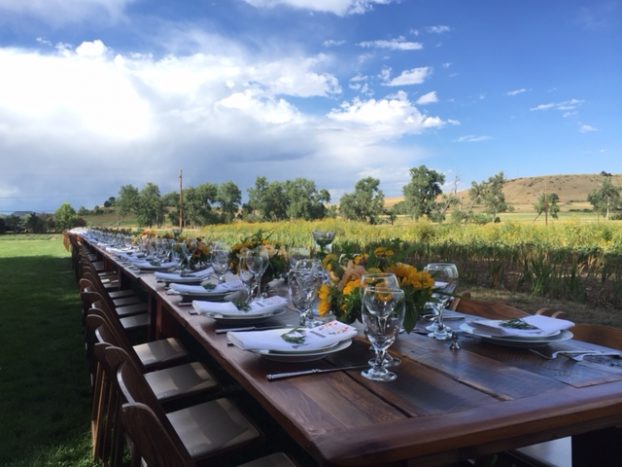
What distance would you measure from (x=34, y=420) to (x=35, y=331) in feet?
8.91

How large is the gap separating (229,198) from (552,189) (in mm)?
39381

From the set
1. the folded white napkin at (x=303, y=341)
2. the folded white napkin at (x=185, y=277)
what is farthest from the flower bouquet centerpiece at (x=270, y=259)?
the folded white napkin at (x=303, y=341)

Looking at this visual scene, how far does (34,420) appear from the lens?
3098 mm

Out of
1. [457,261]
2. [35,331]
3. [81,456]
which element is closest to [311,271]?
[81,456]

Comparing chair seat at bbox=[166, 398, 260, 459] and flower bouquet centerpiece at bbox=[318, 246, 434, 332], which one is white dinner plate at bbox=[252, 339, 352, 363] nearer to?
flower bouquet centerpiece at bbox=[318, 246, 434, 332]

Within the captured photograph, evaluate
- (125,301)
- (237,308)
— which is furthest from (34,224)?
(237,308)

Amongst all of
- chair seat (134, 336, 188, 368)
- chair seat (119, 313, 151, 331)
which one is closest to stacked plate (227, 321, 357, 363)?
chair seat (134, 336, 188, 368)

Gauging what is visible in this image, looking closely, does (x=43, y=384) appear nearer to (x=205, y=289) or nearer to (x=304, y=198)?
(x=205, y=289)

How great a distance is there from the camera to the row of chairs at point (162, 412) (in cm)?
98

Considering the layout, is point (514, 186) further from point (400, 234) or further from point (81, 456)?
point (81, 456)

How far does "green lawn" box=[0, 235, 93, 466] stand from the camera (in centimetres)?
271

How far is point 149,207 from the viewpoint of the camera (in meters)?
45.2

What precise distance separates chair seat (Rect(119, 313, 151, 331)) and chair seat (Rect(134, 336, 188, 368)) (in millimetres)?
845

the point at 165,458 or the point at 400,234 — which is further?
the point at 400,234
